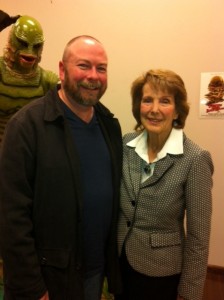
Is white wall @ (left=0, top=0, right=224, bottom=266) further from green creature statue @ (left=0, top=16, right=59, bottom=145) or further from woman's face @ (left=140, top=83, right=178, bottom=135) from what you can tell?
woman's face @ (left=140, top=83, right=178, bottom=135)

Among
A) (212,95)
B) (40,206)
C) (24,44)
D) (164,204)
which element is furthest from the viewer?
(212,95)

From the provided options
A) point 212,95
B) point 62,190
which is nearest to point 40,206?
point 62,190

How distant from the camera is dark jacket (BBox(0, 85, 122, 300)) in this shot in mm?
914

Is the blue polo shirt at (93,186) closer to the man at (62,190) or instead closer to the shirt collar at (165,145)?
the man at (62,190)

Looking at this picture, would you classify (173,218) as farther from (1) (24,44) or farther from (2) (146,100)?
(1) (24,44)

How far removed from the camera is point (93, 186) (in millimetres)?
1057

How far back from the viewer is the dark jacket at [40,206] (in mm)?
914

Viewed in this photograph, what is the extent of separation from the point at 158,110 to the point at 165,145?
0.13 m

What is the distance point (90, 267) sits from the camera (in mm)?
1130

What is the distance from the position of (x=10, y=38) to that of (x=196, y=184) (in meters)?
1.08

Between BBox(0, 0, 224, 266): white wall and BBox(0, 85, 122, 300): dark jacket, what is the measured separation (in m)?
1.06

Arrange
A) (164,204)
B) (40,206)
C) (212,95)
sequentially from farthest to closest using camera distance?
1. (212,95)
2. (164,204)
3. (40,206)

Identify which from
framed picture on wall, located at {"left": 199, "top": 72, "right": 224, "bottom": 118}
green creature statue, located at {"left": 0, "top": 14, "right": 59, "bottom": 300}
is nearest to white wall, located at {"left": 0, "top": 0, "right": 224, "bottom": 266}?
framed picture on wall, located at {"left": 199, "top": 72, "right": 224, "bottom": 118}

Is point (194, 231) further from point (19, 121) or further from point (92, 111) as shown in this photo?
point (19, 121)
